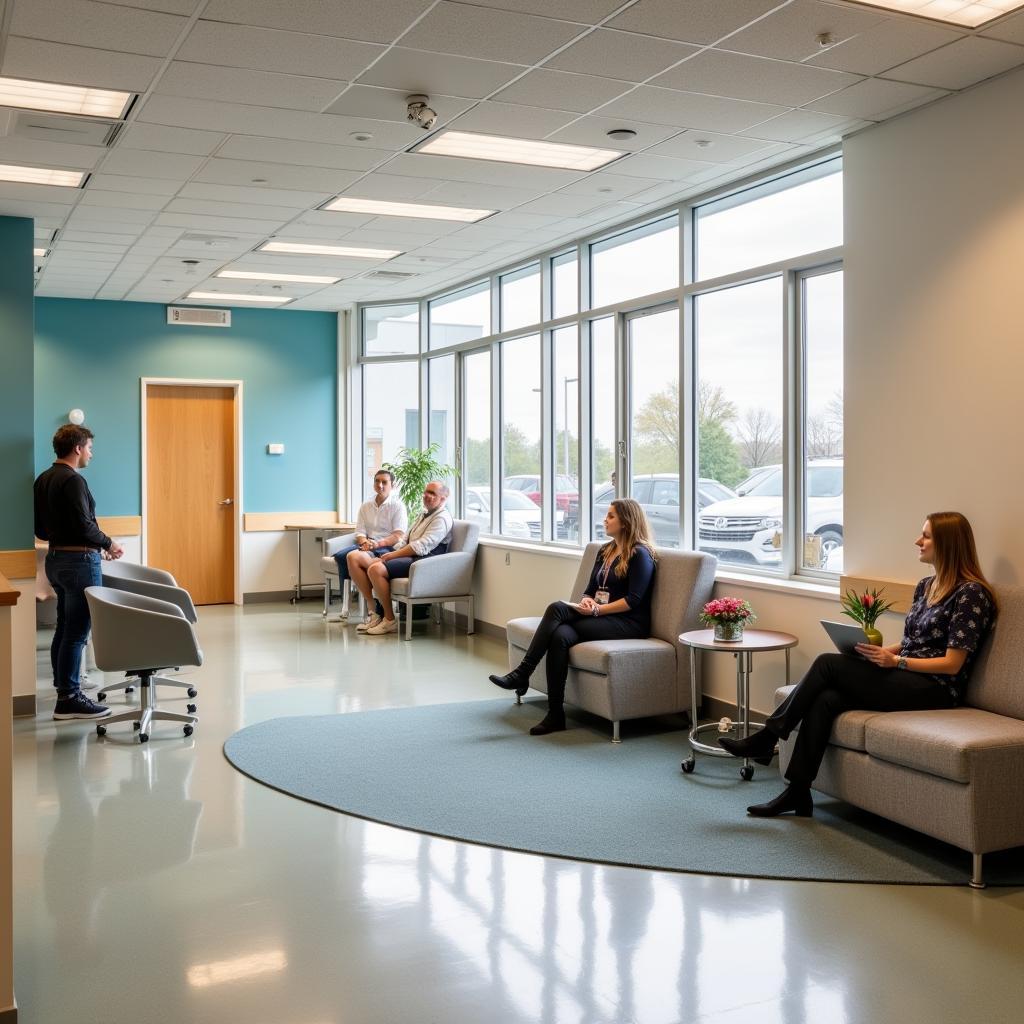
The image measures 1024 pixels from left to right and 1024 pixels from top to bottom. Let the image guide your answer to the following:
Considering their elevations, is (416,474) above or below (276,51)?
below

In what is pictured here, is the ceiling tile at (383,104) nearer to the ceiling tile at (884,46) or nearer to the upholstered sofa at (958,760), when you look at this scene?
the ceiling tile at (884,46)

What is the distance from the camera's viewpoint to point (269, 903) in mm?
3502

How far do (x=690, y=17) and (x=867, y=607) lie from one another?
8.12 feet

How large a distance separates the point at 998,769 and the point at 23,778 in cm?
407

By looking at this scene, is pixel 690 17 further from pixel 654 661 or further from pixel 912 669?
pixel 654 661

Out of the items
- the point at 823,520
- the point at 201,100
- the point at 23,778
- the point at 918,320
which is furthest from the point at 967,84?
the point at 23,778

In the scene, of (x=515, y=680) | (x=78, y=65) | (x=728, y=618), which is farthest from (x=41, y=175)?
(x=728, y=618)

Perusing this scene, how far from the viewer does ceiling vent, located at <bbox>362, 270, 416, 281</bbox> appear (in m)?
9.13

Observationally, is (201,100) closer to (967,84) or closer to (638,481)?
(967,84)

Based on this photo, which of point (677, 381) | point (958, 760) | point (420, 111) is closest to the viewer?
point (958, 760)

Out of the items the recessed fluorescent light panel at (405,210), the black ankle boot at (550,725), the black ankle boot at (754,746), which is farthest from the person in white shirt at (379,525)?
the black ankle boot at (754,746)

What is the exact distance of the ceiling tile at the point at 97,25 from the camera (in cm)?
375

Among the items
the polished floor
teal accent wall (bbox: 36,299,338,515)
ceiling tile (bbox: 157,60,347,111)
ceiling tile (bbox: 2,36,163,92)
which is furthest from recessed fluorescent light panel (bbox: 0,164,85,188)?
teal accent wall (bbox: 36,299,338,515)

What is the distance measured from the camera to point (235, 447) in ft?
36.3
